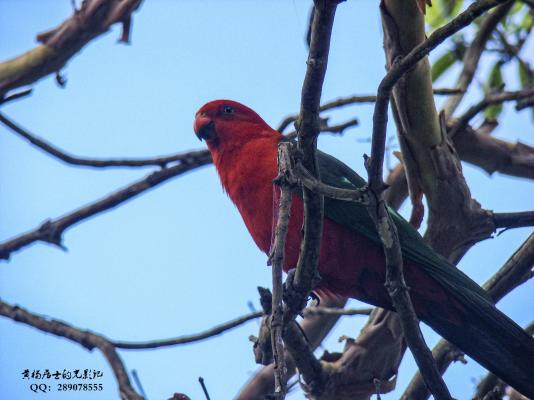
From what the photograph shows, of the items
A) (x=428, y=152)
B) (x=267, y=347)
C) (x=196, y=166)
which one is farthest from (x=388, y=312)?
(x=196, y=166)

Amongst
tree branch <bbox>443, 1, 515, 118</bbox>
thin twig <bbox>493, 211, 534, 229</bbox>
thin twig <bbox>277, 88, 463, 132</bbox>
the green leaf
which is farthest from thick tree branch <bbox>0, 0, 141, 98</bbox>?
the green leaf

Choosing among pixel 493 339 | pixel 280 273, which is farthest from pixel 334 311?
pixel 280 273

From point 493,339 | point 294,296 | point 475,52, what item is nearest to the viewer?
point 294,296

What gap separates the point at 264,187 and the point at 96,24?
1260mm

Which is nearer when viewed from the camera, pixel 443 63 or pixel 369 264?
pixel 369 264

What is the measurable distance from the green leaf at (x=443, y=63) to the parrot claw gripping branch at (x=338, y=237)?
→ 1.72 meters

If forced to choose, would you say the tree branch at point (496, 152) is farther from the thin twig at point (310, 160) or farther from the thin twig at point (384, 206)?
the thin twig at point (384, 206)

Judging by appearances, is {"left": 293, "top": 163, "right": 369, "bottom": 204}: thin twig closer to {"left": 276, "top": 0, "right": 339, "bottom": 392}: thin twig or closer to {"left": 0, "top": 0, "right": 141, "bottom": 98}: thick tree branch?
{"left": 276, "top": 0, "right": 339, "bottom": 392}: thin twig

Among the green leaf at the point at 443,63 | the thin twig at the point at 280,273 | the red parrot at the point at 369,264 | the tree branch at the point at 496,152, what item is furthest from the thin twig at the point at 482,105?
the thin twig at the point at 280,273

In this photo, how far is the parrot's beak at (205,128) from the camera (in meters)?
4.82

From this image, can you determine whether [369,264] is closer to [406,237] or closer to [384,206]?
[406,237]

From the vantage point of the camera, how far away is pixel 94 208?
4641mm

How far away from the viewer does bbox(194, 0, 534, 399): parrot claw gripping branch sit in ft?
8.24

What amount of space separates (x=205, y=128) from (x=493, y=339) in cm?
230
